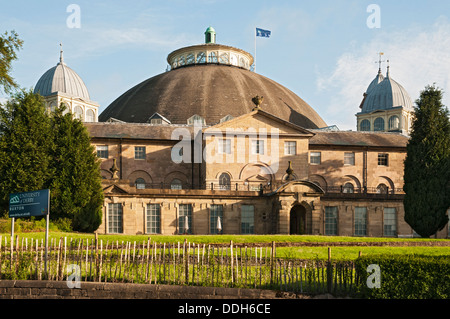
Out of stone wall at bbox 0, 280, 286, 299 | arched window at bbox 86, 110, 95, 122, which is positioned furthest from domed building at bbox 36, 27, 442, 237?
stone wall at bbox 0, 280, 286, 299

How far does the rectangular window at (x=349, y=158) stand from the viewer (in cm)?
5969

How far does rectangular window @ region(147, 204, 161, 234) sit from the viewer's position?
48125 millimetres

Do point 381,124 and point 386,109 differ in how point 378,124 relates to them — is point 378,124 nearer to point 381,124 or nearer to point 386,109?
point 381,124

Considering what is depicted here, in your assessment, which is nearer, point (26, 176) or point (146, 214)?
point (26, 176)

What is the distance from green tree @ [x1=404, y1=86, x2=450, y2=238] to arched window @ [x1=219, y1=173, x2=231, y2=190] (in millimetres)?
15742

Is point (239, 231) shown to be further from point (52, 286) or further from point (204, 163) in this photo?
point (52, 286)

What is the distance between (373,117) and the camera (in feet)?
277

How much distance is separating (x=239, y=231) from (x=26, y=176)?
1824cm

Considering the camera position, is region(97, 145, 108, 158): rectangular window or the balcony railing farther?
region(97, 145, 108, 158): rectangular window

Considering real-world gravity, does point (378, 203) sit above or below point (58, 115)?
below

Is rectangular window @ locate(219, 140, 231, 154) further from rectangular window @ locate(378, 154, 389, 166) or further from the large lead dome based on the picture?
rectangular window @ locate(378, 154, 389, 166)

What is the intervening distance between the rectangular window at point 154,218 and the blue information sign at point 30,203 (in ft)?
76.2
